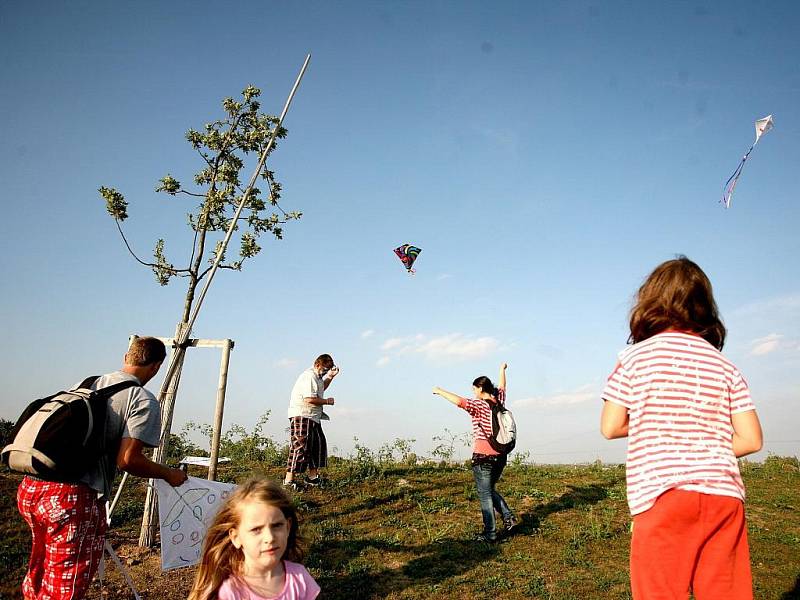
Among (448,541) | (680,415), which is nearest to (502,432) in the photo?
(448,541)

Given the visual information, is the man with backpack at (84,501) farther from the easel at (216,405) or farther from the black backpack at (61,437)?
the easel at (216,405)

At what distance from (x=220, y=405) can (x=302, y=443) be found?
8.13 ft

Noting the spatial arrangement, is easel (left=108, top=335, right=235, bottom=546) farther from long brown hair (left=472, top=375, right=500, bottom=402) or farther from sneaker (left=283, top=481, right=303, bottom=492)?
long brown hair (left=472, top=375, right=500, bottom=402)

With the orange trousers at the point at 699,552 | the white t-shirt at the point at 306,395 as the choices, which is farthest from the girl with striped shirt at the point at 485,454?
the orange trousers at the point at 699,552

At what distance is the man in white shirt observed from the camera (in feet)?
31.8

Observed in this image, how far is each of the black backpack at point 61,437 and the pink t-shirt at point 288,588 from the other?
128 centimetres

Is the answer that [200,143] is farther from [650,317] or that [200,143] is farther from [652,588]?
[652,588]

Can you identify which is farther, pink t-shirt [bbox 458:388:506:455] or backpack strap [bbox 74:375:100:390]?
pink t-shirt [bbox 458:388:506:455]

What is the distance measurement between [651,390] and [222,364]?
222 inches

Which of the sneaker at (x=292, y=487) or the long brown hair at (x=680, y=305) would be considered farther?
the sneaker at (x=292, y=487)

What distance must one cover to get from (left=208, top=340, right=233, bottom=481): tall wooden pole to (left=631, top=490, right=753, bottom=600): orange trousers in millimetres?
5610

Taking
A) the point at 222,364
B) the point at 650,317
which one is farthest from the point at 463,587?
the point at 650,317

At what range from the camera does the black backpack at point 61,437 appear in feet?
11.8

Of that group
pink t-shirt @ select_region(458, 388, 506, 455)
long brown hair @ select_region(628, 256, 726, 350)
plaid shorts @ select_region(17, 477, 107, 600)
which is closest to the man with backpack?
plaid shorts @ select_region(17, 477, 107, 600)
